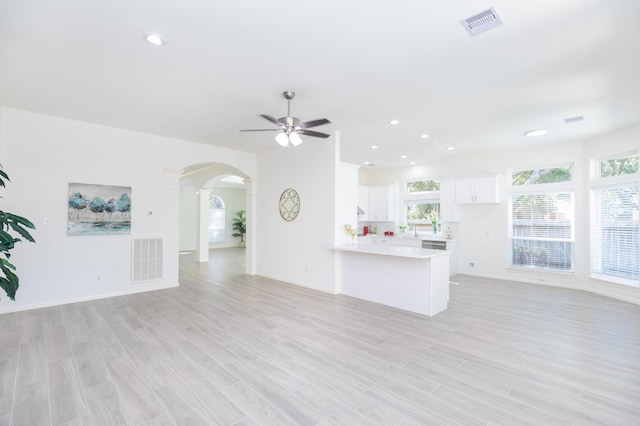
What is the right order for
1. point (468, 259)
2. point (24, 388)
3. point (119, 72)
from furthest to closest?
point (468, 259) < point (119, 72) < point (24, 388)

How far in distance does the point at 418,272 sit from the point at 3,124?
250 inches

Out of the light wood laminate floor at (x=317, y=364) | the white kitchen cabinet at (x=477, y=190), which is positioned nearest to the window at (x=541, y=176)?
the white kitchen cabinet at (x=477, y=190)

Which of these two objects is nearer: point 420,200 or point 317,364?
point 317,364

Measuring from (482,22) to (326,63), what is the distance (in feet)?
4.50

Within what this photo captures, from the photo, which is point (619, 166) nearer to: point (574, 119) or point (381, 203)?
point (574, 119)

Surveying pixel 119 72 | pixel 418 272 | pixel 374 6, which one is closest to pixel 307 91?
pixel 374 6

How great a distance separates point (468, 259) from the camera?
731cm

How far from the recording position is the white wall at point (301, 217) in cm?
557

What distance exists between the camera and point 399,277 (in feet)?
15.1

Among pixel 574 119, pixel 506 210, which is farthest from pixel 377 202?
pixel 574 119

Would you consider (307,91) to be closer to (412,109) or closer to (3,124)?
Result: (412,109)

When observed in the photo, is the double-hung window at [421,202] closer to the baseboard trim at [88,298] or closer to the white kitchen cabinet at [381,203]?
the white kitchen cabinet at [381,203]

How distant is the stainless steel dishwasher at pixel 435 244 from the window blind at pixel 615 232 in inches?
105

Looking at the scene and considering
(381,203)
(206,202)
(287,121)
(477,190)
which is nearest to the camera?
(287,121)
